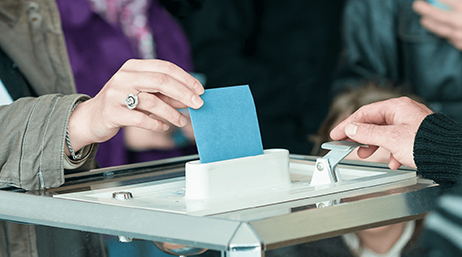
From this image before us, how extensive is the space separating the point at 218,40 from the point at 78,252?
1.44m

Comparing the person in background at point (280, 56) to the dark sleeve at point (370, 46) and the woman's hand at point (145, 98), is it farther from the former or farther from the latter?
the woman's hand at point (145, 98)

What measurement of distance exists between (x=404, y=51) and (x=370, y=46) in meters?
0.14

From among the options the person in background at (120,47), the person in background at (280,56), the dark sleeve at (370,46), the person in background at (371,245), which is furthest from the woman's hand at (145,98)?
the dark sleeve at (370,46)

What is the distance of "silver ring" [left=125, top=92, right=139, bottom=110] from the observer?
69cm

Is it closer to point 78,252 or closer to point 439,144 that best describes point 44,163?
point 78,252

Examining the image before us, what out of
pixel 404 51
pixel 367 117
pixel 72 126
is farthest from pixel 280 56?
pixel 72 126

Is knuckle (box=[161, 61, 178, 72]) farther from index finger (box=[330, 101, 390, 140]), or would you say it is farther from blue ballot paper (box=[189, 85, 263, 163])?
index finger (box=[330, 101, 390, 140])

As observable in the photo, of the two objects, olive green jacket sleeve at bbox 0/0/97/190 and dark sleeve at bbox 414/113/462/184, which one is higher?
olive green jacket sleeve at bbox 0/0/97/190

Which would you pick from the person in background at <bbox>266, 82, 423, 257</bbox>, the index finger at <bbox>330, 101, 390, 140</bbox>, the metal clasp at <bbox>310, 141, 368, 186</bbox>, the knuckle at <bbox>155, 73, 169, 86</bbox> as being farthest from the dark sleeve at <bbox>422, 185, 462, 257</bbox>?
the knuckle at <bbox>155, 73, 169, 86</bbox>

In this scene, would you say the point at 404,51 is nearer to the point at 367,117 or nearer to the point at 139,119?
the point at 367,117

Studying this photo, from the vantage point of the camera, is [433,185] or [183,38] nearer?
[433,185]

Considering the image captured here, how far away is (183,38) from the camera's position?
1.82 m

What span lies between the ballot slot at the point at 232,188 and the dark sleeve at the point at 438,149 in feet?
0.10

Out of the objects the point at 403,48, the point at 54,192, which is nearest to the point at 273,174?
the point at 54,192
